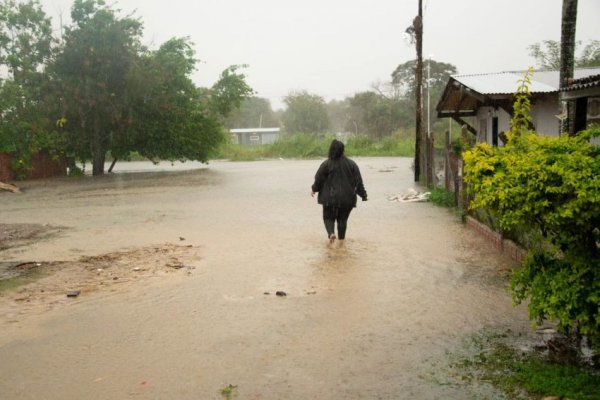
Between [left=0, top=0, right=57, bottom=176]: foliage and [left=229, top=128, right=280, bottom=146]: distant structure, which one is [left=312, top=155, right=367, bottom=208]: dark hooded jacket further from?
[left=229, top=128, right=280, bottom=146]: distant structure

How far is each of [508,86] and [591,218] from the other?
13.0 meters


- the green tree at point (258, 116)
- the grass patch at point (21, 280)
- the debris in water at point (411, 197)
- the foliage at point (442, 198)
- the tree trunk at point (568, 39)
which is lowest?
the grass patch at point (21, 280)

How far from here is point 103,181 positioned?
87.2ft

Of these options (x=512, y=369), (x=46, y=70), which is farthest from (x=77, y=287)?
(x=46, y=70)

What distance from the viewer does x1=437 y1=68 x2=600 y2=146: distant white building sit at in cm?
1500

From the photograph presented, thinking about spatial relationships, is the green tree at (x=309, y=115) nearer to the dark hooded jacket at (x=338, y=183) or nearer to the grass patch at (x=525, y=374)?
the dark hooded jacket at (x=338, y=183)

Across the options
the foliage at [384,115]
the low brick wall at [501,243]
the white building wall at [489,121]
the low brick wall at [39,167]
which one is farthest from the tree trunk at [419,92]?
the foliage at [384,115]

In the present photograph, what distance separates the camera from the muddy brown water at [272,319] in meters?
4.11

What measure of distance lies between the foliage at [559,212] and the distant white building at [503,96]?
9580 mm

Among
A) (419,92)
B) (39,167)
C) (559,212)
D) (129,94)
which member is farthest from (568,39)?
(39,167)

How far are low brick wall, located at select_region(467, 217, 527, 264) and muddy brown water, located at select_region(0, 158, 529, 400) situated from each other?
6.2 inches

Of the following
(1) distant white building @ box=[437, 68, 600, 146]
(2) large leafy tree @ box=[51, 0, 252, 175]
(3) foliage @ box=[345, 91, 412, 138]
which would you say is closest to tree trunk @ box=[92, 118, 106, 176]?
(2) large leafy tree @ box=[51, 0, 252, 175]

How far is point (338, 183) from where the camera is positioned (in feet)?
30.3

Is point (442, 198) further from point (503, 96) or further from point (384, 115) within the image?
point (384, 115)
